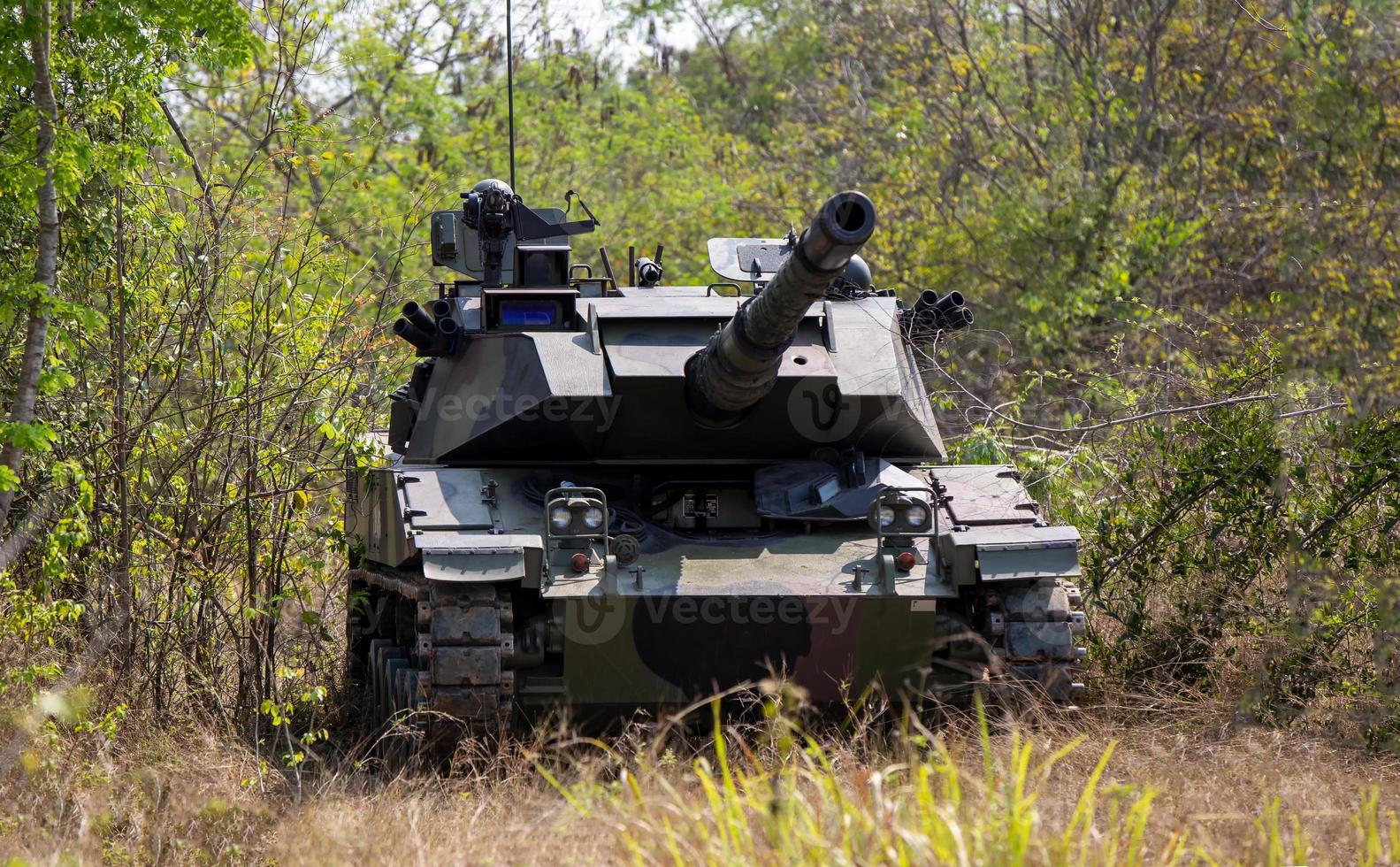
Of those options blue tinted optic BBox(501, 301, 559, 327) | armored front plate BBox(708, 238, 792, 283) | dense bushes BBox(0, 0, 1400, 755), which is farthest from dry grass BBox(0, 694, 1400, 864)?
armored front plate BBox(708, 238, 792, 283)

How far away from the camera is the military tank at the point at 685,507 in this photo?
7.64 m

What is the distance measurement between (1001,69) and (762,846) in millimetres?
15688

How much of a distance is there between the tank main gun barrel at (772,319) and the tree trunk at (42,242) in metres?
3.16

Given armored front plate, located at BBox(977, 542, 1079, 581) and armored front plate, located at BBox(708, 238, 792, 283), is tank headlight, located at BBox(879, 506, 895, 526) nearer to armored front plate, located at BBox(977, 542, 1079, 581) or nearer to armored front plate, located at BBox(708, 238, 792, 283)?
armored front plate, located at BBox(977, 542, 1079, 581)

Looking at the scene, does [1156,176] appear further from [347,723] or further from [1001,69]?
[347,723]

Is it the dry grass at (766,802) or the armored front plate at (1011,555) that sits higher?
the armored front plate at (1011,555)

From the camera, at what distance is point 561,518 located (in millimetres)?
7918

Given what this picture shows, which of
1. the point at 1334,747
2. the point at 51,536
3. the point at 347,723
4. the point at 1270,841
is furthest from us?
the point at 347,723

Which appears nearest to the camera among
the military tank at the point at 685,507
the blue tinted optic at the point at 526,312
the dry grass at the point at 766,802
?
the dry grass at the point at 766,802

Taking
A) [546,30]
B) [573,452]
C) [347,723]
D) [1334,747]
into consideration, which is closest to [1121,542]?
[1334,747]

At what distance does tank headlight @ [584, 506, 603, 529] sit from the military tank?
0.03 ft

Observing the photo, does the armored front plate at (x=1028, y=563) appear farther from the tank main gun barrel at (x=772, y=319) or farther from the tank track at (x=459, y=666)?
the tank track at (x=459, y=666)

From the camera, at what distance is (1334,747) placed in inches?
311

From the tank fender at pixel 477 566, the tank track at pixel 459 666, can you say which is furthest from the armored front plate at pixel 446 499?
the tank fender at pixel 477 566
